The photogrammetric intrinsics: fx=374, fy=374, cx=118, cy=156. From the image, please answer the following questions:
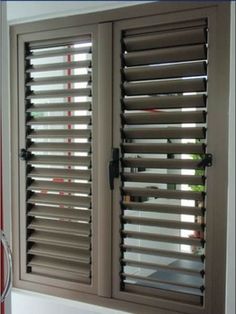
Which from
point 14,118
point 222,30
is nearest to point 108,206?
point 14,118

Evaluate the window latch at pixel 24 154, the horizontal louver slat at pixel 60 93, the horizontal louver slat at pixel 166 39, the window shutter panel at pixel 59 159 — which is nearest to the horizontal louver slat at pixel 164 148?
the window shutter panel at pixel 59 159

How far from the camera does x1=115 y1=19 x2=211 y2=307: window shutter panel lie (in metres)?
1.65

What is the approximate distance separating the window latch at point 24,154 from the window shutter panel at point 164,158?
0.58 metres

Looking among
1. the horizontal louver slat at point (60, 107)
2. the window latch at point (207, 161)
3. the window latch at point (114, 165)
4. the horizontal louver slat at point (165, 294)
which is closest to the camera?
the window latch at point (207, 161)

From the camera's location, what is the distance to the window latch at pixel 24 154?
206cm

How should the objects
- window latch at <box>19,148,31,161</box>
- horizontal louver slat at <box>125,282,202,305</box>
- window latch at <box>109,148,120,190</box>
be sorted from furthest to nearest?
window latch at <box>19,148,31,161</box>
window latch at <box>109,148,120,190</box>
horizontal louver slat at <box>125,282,202,305</box>

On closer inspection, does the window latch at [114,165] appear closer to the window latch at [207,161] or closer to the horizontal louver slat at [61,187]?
the horizontal louver slat at [61,187]

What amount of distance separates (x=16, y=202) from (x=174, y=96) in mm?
1065

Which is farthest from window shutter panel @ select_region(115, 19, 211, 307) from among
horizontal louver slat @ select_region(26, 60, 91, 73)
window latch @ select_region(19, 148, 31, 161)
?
window latch @ select_region(19, 148, 31, 161)

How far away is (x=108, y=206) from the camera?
185 cm

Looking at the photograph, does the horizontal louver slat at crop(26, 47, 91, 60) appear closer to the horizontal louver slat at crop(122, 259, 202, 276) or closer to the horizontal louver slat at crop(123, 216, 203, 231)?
the horizontal louver slat at crop(123, 216, 203, 231)

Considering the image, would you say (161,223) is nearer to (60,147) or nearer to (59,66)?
(60,147)

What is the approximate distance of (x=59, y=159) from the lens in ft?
6.54

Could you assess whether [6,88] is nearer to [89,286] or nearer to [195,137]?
[195,137]
